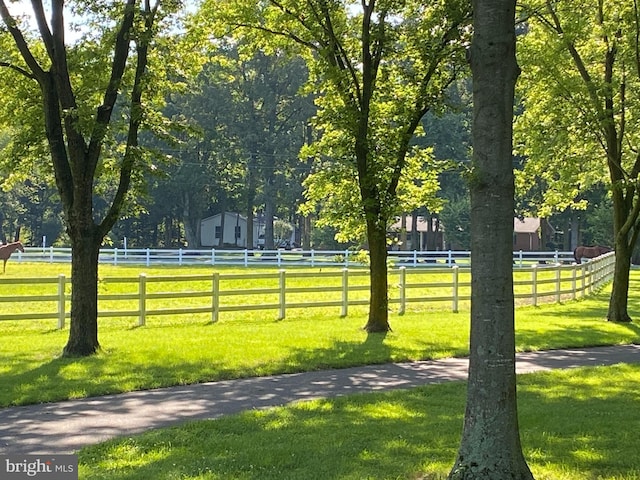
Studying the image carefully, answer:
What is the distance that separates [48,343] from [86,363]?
252cm

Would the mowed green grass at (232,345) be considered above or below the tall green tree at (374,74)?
below

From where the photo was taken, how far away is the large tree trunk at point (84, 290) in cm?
1238

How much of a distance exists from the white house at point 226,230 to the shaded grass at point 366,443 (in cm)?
7455

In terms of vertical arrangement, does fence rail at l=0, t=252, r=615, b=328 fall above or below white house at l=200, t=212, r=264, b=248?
below

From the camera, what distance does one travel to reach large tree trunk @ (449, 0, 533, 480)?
5.08 m

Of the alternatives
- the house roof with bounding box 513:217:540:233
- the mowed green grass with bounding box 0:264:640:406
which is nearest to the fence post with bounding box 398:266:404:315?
the mowed green grass with bounding box 0:264:640:406

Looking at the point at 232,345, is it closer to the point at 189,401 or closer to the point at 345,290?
the point at 189,401

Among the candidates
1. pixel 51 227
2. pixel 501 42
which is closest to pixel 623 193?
pixel 501 42

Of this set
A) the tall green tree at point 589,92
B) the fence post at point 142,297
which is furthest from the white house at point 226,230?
the fence post at point 142,297

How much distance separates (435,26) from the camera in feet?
51.4

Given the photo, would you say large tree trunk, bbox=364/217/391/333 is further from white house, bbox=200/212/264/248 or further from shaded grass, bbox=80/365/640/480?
white house, bbox=200/212/264/248

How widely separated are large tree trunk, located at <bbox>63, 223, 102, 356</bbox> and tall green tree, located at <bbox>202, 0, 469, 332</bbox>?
222 inches

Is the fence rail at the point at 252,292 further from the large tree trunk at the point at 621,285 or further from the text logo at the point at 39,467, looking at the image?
the text logo at the point at 39,467

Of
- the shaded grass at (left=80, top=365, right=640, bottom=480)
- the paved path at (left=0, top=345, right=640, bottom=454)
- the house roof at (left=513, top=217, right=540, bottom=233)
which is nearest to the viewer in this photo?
the shaded grass at (left=80, top=365, right=640, bottom=480)
